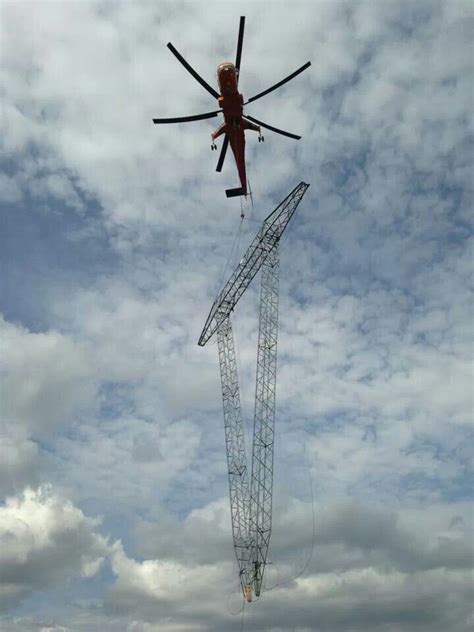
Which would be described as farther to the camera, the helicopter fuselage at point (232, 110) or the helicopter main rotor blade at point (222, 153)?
the helicopter main rotor blade at point (222, 153)

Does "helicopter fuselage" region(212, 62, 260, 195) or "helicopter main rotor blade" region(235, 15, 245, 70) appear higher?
"helicopter main rotor blade" region(235, 15, 245, 70)

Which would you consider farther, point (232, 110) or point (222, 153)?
point (222, 153)

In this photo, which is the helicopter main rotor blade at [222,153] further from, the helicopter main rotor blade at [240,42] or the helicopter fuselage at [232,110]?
the helicopter main rotor blade at [240,42]

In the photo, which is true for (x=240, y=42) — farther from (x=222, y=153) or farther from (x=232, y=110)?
(x=222, y=153)

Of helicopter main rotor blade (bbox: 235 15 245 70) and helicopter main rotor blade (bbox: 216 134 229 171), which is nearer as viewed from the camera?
helicopter main rotor blade (bbox: 235 15 245 70)

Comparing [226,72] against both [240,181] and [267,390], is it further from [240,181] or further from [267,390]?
[267,390]

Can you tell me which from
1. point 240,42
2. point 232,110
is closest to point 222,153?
point 232,110

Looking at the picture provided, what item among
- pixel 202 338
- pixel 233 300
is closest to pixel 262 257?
pixel 233 300

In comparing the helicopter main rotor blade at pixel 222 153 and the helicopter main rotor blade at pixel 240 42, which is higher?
the helicopter main rotor blade at pixel 240 42

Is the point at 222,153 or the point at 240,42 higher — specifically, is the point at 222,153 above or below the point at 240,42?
below

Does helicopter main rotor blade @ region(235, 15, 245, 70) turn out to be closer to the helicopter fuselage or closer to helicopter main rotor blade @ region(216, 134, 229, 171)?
the helicopter fuselage

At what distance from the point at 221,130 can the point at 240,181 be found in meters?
9.79

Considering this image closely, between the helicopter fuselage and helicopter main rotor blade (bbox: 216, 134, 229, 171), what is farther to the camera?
helicopter main rotor blade (bbox: 216, 134, 229, 171)

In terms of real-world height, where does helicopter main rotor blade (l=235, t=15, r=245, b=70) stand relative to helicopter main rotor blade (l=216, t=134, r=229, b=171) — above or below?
above
